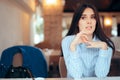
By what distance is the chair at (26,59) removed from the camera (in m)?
2.01

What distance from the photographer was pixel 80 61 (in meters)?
1.17

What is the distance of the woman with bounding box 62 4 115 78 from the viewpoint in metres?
1.12

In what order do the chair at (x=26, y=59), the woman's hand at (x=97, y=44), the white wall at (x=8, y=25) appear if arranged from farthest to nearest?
the white wall at (x=8, y=25) → the chair at (x=26, y=59) → the woman's hand at (x=97, y=44)

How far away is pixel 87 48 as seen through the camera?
1.18 metres

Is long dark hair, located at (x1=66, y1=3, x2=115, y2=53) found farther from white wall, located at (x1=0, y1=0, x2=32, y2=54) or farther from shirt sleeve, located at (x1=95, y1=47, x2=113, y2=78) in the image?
white wall, located at (x1=0, y1=0, x2=32, y2=54)

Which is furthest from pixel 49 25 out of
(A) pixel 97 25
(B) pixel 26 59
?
(A) pixel 97 25

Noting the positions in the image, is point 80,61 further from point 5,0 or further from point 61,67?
point 5,0

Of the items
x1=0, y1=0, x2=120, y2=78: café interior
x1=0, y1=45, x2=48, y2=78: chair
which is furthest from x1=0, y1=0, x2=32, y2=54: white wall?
x1=0, y1=45, x2=48, y2=78: chair

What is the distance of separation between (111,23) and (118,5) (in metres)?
0.61

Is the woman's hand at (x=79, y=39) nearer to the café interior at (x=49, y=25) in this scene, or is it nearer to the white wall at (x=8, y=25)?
the café interior at (x=49, y=25)

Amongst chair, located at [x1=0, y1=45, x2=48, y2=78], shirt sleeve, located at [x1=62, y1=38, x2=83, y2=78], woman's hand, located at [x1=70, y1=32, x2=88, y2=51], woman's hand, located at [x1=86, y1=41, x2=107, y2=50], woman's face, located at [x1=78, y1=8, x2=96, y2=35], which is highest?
woman's face, located at [x1=78, y1=8, x2=96, y2=35]

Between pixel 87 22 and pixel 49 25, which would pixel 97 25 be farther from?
pixel 49 25

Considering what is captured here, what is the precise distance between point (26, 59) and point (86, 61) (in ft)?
3.15

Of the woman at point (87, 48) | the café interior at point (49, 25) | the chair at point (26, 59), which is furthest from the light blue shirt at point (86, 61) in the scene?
the chair at point (26, 59)
